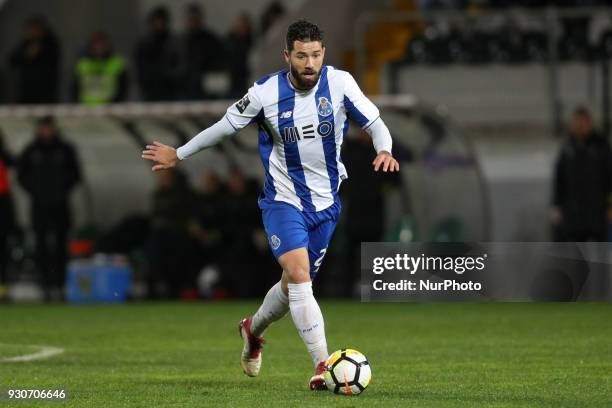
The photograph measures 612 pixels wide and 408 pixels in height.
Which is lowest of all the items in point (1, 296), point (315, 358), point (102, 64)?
point (1, 296)

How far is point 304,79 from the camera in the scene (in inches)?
337

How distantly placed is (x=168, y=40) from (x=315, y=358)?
505 inches

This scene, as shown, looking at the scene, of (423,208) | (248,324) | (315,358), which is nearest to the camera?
(315,358)

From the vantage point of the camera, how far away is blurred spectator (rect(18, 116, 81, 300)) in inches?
751

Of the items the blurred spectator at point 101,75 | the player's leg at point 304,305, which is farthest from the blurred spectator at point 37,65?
the player's leg at point 304,305

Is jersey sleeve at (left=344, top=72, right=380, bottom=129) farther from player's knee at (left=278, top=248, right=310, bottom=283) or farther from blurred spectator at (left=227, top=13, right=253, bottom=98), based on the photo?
blurred spectator at (left=227, top=13, right=253, bottom=98)

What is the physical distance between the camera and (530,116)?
67.2 feet

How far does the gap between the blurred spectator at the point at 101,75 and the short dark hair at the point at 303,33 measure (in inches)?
475

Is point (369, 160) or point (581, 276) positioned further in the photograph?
point (369, 160)

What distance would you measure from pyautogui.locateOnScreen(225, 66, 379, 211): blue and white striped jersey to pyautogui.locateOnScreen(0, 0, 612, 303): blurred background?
911 centimetres

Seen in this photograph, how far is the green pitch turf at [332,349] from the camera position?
8156 millimetres

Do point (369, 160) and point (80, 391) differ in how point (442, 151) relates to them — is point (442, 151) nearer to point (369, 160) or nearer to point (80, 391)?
point (369, 160)

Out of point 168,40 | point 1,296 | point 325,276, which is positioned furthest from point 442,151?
point 1,296

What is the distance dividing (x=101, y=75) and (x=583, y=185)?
6.92 m
